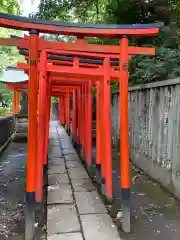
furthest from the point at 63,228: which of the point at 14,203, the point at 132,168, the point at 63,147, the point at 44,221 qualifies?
the point at 63,147

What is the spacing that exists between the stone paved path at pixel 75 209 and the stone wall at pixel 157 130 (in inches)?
56.2

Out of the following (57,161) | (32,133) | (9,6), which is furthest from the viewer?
(9,6)

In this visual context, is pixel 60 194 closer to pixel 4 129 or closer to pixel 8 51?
pixel 4 129

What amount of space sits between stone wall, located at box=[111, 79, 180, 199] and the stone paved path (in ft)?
4.69

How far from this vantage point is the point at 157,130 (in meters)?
5.99

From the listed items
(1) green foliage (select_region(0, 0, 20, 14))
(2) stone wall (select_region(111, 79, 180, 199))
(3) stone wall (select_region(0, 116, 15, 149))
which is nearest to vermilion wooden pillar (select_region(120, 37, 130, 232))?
(2) stone wall (select_region(111, 79, 180, 199))

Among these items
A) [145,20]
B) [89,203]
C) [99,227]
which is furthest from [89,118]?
[145,20]

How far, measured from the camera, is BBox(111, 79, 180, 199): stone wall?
5086mm

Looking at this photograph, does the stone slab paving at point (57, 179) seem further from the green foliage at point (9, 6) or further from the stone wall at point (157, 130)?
the green foliage at point (9, 6)

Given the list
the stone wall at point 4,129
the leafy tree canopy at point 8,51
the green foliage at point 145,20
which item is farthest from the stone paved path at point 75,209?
the leafy tree canopy at point 8,51

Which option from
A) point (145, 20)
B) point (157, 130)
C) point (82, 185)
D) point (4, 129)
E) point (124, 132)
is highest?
point (145, 20)

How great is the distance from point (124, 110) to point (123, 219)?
152 centimetres

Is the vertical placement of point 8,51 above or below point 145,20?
above

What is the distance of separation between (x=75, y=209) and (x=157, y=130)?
8.52 feet
